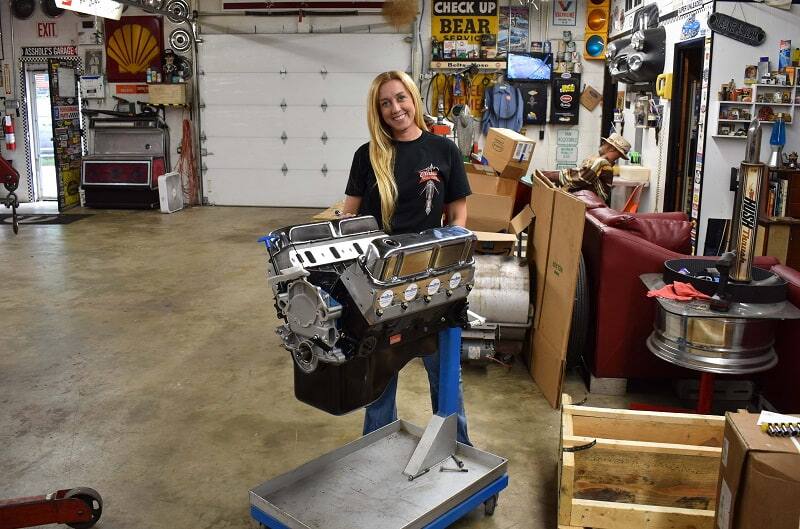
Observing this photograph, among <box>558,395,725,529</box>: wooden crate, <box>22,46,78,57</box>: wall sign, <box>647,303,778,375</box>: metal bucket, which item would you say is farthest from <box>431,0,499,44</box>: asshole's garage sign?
<box>558,395,725,529</box>: wooden crate

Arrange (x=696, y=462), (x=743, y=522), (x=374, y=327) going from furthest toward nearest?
(x=696, y=462), (x=374, y=327), (x=743, y=522)

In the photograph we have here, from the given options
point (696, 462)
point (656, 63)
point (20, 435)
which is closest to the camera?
point (696, 462)

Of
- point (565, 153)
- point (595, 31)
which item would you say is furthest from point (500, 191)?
point (595, 31)

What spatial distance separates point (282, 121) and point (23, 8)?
4.21m

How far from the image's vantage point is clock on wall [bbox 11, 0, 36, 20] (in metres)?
11.0

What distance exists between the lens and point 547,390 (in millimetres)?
3875

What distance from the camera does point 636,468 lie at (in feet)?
8.50

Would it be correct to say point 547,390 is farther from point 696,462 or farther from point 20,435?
point 20,435

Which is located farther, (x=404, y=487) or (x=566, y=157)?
(x=566, y=157)

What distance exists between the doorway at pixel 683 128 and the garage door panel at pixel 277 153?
511 cm

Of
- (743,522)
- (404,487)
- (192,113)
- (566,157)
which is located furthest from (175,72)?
(743,522)

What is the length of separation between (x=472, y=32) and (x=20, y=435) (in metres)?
8.52

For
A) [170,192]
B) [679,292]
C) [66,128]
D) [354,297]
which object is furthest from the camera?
[66,128]

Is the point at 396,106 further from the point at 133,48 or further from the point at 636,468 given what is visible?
the point at 133,48
